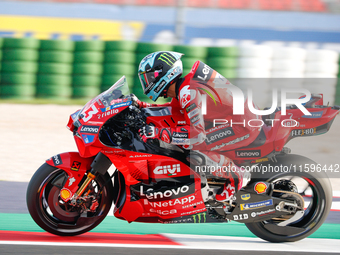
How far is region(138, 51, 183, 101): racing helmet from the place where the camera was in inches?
147

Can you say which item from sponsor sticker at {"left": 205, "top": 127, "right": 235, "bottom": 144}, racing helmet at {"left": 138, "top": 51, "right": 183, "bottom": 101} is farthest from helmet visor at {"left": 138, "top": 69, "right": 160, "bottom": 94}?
sponsor sticker at {"left": 205, "top": 127, "right": 235, "bottom": 144}

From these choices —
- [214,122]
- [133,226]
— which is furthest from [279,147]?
[133,226]

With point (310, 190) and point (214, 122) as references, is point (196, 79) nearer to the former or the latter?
point (214, 122)

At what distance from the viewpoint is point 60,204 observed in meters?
3.90

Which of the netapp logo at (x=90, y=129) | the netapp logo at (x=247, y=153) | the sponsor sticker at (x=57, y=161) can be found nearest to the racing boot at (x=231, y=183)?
the netapp logo at (x=247, y=153)

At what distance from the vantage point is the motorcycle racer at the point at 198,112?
3596 millimetres

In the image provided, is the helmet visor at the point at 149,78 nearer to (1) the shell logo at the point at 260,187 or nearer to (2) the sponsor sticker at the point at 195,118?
(2) the sponsor sticker at the point at 195,118

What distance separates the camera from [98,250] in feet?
12.1

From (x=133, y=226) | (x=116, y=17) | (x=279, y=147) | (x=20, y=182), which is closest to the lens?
(x=279, y=147)

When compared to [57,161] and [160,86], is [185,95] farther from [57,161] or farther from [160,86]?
[57,161]

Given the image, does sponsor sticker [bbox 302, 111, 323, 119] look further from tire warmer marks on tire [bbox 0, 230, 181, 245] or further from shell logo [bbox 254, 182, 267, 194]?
tire warmer marks on tire [bbox 0, 230, 181, 245]

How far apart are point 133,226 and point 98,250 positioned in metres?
0.74

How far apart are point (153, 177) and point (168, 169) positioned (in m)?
0.15

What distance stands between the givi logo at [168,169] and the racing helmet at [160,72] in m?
0.62
